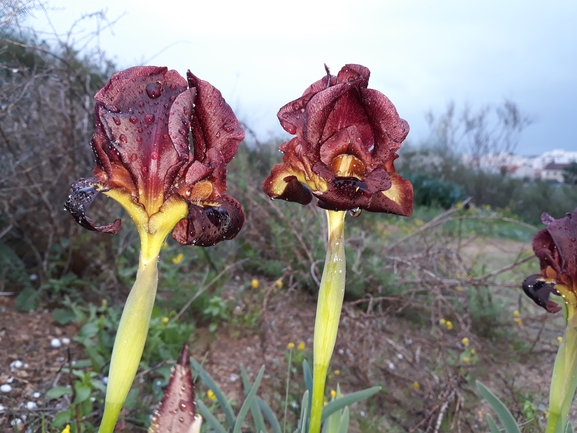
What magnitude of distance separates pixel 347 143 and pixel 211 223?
293 mm

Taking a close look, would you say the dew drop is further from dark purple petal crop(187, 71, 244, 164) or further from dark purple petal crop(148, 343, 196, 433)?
dark purple petal crop(148, 343, 196, 433)

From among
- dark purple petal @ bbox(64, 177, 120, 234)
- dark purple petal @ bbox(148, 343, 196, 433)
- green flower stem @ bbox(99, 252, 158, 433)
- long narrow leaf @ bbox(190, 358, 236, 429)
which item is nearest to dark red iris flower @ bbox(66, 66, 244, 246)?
dark purple petal @ bbox(64, 177, 120, 234)

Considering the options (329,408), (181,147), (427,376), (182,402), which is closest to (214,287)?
(427,376)

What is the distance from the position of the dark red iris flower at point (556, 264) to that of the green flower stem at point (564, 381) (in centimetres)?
8

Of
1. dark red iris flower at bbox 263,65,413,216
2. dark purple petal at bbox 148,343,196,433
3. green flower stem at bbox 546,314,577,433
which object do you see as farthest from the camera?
green flower stem at bbox 546,314,577,433

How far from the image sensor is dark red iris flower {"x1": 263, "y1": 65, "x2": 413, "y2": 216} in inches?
31.5

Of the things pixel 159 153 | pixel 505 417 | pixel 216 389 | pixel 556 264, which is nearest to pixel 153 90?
pixel 159 153

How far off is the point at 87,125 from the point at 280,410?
2.05 meters

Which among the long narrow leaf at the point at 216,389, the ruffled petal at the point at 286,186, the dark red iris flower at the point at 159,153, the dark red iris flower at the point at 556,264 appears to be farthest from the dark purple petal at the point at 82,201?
the dark red iris flower at the point at 556,264

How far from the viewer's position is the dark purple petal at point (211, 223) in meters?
0.73

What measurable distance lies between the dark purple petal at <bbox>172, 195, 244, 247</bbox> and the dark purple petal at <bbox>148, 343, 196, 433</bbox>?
342 millimetres

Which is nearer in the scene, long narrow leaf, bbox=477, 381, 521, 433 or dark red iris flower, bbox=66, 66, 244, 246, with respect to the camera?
dark red iris flower, bbox=66, 66, 244, 246

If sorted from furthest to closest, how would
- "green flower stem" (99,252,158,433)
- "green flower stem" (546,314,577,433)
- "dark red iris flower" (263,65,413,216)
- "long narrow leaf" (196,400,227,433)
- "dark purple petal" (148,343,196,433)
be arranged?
"long narrow leaf" (196,400,227,433) < "green flower stem" (546,314,577,433) < "dark red iris flower" (263,65,413,216) < "green flower stem" (99,252,158,433) < "dark purple petal" (148,343,196,433)

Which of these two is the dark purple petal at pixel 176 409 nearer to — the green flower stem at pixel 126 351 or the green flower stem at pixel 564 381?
the green flower stem at pixel 126 351
